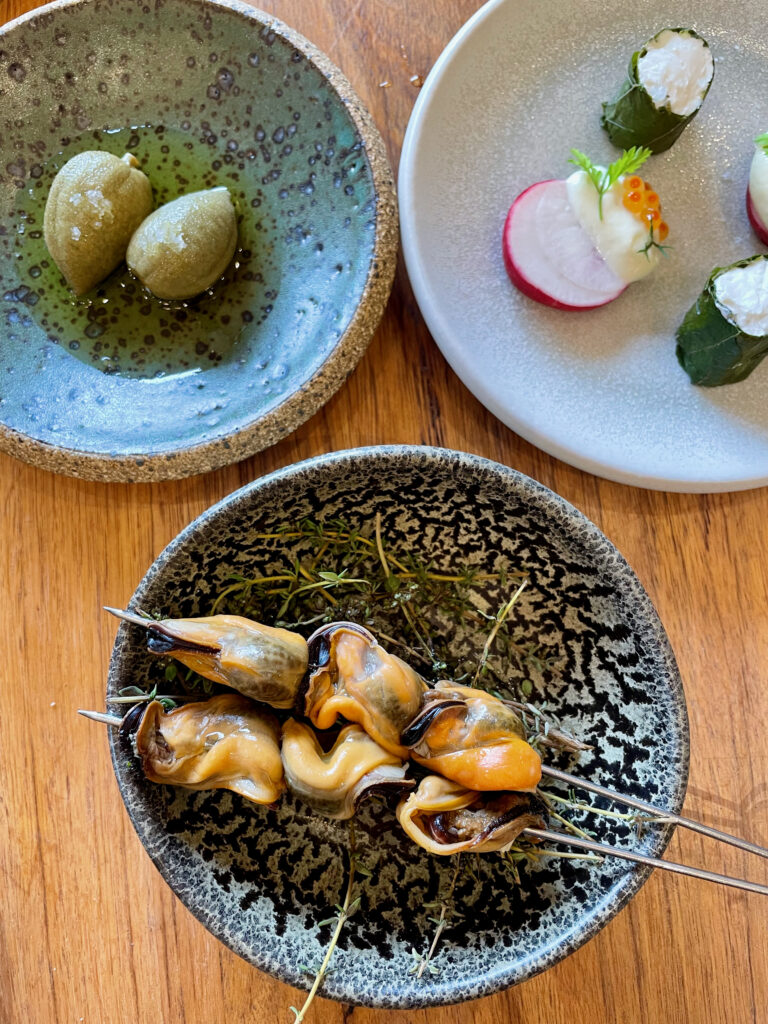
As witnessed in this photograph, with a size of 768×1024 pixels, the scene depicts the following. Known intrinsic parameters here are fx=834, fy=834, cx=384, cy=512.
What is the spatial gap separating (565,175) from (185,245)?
53cm

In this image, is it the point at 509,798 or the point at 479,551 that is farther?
the point at 479,551

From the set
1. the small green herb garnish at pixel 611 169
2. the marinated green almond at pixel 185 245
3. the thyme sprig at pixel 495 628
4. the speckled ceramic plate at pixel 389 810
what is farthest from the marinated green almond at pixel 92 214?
the thyme sprig at pixel 495 628

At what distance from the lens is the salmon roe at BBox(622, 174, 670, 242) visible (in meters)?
1.10

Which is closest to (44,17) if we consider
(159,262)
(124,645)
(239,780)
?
(159,262)

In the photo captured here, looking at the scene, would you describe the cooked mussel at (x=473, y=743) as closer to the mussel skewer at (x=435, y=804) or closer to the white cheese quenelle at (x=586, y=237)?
the mussel skewer at (x=435, y=804)

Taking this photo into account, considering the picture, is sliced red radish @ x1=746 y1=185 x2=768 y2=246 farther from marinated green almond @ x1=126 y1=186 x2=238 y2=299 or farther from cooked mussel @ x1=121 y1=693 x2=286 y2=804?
cooked mussel @ x1=121 y1=693 x2=286 y2=804

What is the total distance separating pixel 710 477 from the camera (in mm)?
1092

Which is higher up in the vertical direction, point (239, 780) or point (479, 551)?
point (479, 551)

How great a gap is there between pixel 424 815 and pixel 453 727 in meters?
0.09

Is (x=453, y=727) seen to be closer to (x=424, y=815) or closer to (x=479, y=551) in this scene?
(x=424, y=815)

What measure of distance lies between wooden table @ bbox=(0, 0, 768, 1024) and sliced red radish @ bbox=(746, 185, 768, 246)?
0.36 meters

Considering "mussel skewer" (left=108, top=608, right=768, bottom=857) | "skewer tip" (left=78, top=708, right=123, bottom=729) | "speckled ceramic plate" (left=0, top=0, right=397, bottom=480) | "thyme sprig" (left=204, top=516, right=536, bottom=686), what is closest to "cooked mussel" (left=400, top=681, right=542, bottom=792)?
"mussel skewer" (left=108, top=608, right=768, bottom=857)

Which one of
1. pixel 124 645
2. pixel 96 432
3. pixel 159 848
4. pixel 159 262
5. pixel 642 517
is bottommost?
pixel 159 848

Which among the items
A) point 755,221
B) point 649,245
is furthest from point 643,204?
Answer: point 755,221
